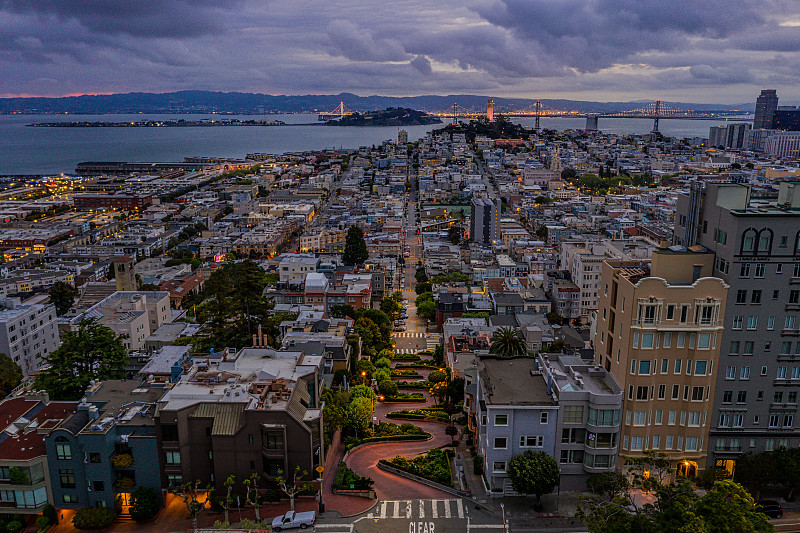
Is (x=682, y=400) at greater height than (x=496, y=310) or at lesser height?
greater

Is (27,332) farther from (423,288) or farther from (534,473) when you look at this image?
(534,473)

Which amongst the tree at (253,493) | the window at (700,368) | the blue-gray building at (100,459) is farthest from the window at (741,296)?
the blue-gray building at (100,459)

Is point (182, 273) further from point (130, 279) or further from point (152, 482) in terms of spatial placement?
point (152, 482)

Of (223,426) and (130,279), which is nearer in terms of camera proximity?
(223,426)

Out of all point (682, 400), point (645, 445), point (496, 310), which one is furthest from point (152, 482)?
point (496, 310)

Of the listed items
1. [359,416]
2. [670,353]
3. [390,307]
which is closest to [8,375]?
[359,416]

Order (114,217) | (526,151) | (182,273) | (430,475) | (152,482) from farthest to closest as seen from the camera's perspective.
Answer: (526,151)
(114,217)
(182,273)
(430,475)
(152,482)
